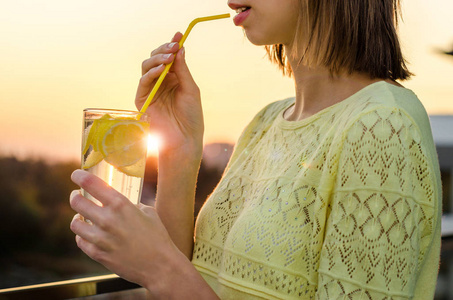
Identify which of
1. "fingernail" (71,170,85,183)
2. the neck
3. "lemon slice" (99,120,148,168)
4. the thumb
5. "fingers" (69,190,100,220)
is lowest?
"fingers" (69,190,100,220)

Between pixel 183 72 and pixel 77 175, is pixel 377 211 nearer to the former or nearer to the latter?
pixel 77 175

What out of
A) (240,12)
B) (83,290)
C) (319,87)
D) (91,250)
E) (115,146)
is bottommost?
(83,290)

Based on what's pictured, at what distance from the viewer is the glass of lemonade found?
1.02 metres

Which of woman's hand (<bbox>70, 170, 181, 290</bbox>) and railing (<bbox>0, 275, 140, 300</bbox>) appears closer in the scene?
woman's hand (<bbox>70, 170, 181, 290</bbox>)

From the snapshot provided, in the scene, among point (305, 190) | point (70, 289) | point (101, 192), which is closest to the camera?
point (101, 192)

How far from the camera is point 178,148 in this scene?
1.54 meters

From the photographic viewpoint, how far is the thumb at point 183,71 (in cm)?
143

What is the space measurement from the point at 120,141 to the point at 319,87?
63 centimetres

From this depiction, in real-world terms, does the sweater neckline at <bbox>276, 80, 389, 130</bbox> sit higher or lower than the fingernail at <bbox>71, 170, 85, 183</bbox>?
higher

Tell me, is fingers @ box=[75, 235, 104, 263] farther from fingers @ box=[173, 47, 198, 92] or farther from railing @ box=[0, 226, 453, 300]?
fingers @ box=[173, 47, 198, 92]

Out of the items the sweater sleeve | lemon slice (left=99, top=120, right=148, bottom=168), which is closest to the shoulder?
the sweater sleeve

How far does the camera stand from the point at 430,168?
104cm

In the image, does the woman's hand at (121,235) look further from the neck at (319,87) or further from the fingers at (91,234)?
the neck at (319,87)

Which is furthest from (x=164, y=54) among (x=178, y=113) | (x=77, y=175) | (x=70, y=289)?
(x=70, y=289)
